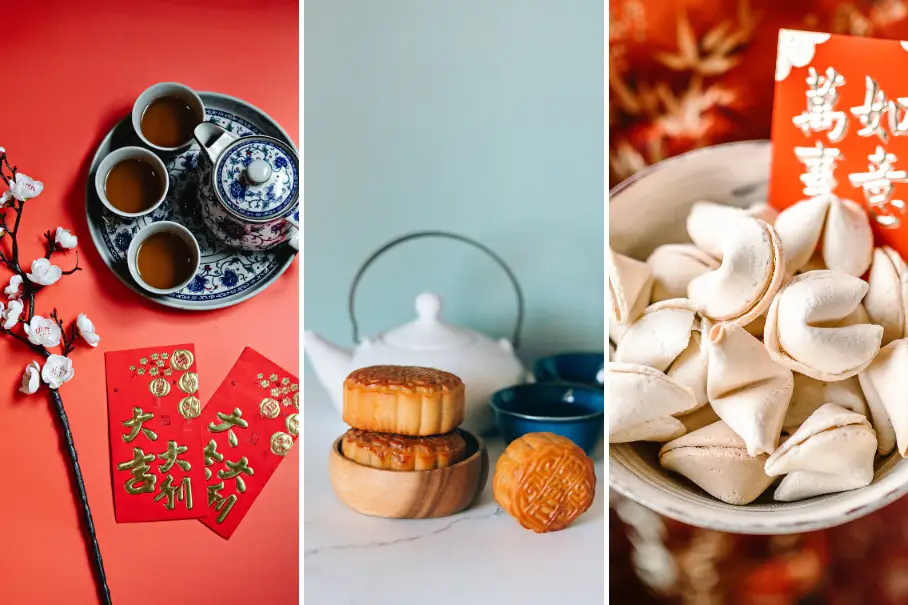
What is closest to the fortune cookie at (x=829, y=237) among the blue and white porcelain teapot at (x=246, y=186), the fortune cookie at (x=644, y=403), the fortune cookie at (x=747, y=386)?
the fortune cookie at (x=747, y=386)

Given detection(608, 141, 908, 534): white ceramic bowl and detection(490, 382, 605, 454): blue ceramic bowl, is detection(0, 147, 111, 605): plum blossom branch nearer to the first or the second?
detection(490, 382, 605, 454): blue ceramic bowl

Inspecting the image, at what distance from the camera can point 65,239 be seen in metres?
1.05

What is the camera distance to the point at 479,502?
1.10 metres

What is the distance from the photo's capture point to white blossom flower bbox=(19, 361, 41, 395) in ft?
3.38

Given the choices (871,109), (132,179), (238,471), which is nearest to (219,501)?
(238,471)

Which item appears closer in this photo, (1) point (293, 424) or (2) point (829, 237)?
(2) point (829, 237)

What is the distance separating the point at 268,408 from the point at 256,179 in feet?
1.17

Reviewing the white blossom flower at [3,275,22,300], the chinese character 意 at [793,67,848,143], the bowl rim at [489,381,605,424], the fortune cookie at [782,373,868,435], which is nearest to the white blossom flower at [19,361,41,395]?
the white blossom flower at [3,275,22,300]

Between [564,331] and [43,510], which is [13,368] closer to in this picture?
[43,510]

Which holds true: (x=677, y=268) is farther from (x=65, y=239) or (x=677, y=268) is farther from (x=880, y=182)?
(x=65, y=239)

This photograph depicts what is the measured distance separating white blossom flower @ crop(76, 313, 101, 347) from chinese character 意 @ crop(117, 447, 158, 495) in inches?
7.0

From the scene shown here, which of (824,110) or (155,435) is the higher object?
(824,110)

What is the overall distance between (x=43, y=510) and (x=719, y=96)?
1193 mm

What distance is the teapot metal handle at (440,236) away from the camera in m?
1.13
